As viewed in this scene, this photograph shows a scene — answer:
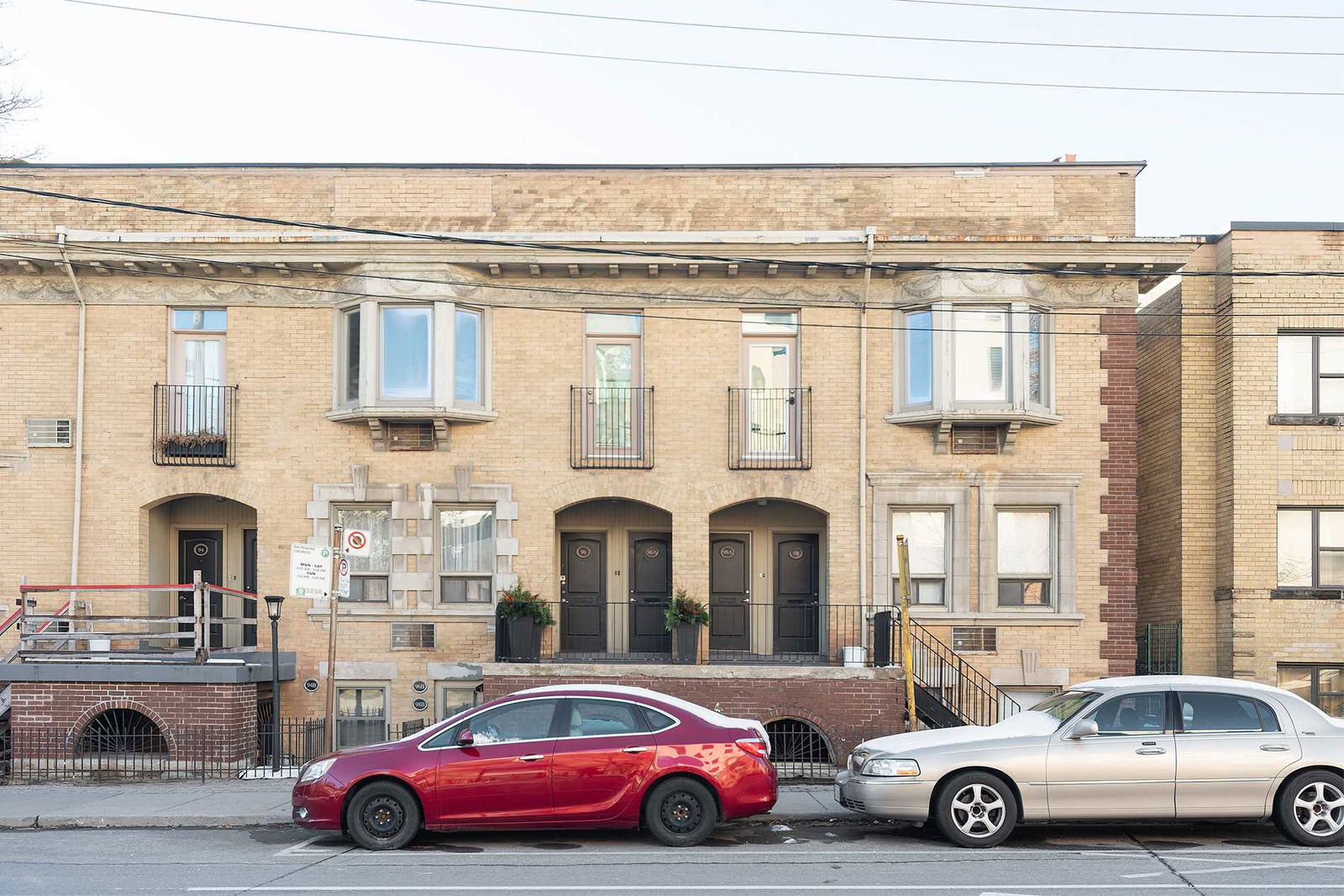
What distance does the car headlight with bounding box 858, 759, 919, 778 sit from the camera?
12086mm

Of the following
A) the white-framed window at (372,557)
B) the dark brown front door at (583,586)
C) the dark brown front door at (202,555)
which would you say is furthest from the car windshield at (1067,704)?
the dark brown front door at (202,555)

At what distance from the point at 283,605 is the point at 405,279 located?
196 inches

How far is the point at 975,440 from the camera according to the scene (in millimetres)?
19609

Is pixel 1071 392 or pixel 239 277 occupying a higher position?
pixel 239 277

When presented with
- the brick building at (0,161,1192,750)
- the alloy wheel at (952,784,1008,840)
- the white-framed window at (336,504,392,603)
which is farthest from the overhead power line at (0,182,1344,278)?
the alloy wheel at (952,784,1008,840)

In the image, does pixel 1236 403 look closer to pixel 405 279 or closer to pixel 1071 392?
pixel 1071 392

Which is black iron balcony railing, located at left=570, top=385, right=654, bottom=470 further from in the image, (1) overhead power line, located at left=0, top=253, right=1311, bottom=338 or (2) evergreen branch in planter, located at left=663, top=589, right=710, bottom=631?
(2) evergreen branch in planter, located at left=663, top=589, right=710, bottom=631

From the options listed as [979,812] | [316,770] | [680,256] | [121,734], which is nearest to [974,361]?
[680,256]

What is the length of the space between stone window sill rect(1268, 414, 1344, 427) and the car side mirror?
10.1 metres

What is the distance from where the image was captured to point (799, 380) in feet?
65.1

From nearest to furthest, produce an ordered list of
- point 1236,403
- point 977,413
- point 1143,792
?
point 1143,792 → point 977,413 → point 1236,403

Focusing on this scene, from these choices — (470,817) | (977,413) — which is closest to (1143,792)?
(470,817)

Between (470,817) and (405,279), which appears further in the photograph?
(405,279)

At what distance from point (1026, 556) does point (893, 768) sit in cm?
838
